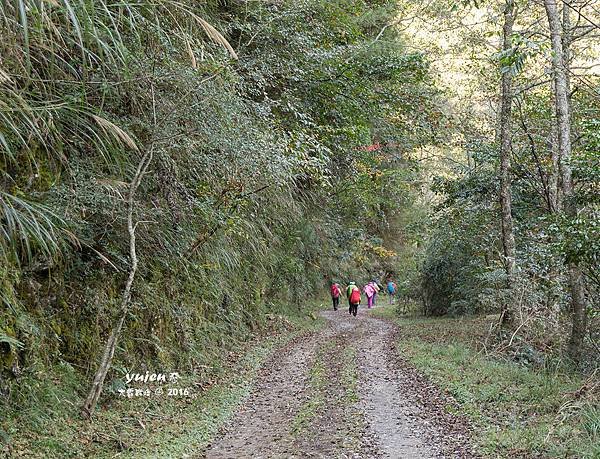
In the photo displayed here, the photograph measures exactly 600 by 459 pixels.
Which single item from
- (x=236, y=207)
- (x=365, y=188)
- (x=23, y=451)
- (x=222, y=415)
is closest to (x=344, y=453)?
(x=222, y=415)

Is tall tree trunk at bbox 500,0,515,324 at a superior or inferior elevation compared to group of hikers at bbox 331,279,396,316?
superior

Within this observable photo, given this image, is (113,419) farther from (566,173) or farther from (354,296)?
(354,296)

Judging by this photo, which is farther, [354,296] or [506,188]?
[354,296]

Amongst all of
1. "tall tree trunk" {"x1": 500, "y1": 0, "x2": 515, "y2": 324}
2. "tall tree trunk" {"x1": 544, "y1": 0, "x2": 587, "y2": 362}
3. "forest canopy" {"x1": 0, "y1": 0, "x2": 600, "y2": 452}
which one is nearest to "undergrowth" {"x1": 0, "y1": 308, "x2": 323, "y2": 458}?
"forest canopy" {"x1": 0, "y1": 0, "x2": 600, "y2": 452}

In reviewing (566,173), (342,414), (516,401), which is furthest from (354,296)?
(342,414)

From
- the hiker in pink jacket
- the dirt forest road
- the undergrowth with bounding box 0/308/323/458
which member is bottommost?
the dirt forest road

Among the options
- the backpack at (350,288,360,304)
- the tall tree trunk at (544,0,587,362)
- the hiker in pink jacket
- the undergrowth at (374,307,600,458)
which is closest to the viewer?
the undergrowth at (374,307,600,458)

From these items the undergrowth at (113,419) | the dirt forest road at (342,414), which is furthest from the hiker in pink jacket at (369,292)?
the undergrowth at (113,419)

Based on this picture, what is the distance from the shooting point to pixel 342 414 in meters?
7.33

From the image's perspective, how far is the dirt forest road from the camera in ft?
19.8

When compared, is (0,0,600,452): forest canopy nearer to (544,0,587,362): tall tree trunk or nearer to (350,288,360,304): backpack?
(544,0,587,362): tall tree trunk

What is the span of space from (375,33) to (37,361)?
47.9ft

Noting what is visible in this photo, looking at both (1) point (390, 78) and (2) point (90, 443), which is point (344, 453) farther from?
(1) point (390, 78)

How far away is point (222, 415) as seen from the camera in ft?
24.8
